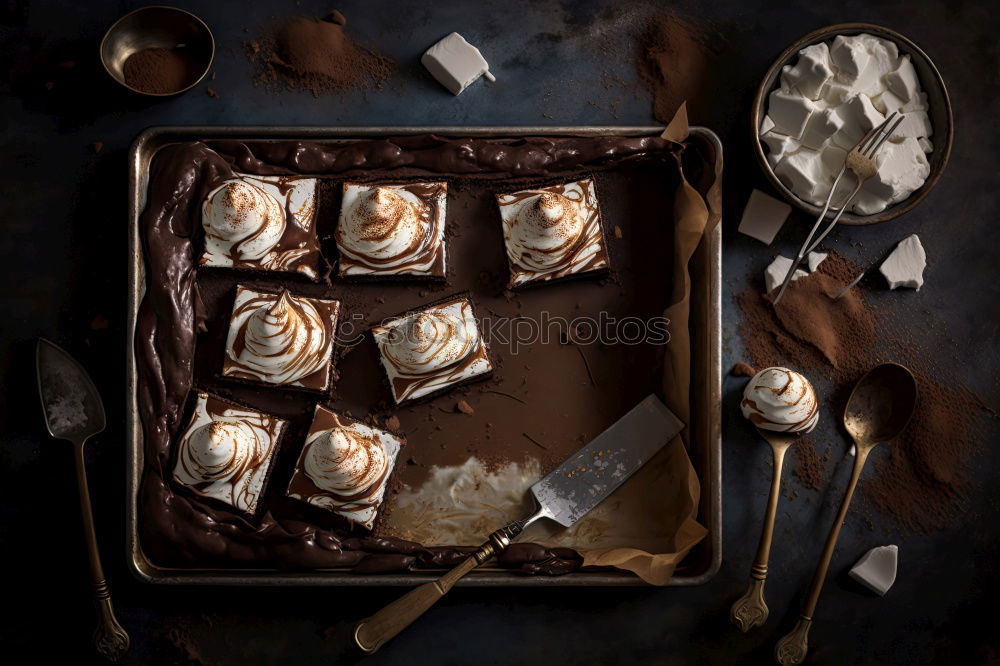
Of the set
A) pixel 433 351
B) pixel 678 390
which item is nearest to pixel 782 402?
pixel 678 390

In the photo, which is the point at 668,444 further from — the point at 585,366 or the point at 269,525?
the point at 269,525

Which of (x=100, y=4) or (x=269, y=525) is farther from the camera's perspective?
(x=100, y=4)

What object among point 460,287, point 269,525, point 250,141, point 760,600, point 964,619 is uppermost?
point 250,141

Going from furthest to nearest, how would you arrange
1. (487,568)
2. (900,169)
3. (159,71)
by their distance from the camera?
(159,71) → (900,169) → (487,568)

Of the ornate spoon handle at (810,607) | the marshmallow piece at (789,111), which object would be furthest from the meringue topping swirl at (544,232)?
the ornate spoon handle at (810,607)

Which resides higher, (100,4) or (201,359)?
(100,4)

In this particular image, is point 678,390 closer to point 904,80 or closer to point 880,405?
point 880,405

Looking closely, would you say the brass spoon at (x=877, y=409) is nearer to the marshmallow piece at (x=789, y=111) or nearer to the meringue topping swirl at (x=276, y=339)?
the marshmallow piece at (x=789, y=111)

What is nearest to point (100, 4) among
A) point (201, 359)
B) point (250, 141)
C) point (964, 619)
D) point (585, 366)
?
point (250, 141)
